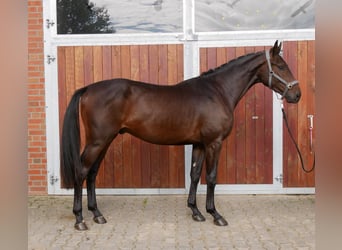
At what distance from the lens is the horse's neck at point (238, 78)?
4.09 m

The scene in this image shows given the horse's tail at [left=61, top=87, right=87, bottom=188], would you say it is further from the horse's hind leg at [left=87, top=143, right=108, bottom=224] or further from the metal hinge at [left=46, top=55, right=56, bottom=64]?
the metal hinge at [left=46, top=55, right=56, bottom=64]

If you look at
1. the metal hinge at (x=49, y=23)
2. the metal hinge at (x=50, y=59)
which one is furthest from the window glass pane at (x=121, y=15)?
the metal hinge at (x=50, y=59)

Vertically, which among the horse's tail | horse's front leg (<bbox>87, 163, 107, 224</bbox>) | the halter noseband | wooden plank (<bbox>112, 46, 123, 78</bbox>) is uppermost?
wooden plank (<bbox>112, 46, 123, 78</bbox>)

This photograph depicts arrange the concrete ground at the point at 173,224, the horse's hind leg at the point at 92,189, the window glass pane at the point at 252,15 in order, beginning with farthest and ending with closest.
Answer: the window glass pane at the point at 252,15
the horse's hind leg at the point at 92,189
the concrete ground at the point at 173,224

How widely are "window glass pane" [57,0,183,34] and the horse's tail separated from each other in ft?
4.89

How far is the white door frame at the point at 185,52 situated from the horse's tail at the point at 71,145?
1.28 metres

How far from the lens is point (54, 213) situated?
14.4 feet

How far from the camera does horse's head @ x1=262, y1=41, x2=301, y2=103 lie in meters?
4.00

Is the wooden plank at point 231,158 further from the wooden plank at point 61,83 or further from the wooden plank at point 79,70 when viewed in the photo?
the wooden plank at point 61,83

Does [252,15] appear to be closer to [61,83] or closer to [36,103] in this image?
[61,83]

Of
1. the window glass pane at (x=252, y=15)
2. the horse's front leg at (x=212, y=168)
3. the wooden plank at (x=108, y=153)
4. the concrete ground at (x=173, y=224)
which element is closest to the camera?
the concrete ground at (x=173, y=224)

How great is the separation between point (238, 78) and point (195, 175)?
3.73 ft

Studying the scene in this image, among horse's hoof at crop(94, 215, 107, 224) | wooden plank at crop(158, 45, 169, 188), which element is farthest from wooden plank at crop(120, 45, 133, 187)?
horse's hoof at crop(94, 215, 107, 224)

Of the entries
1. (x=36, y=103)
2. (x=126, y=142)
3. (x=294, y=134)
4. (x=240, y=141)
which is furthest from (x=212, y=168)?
(x=36, y=103)
